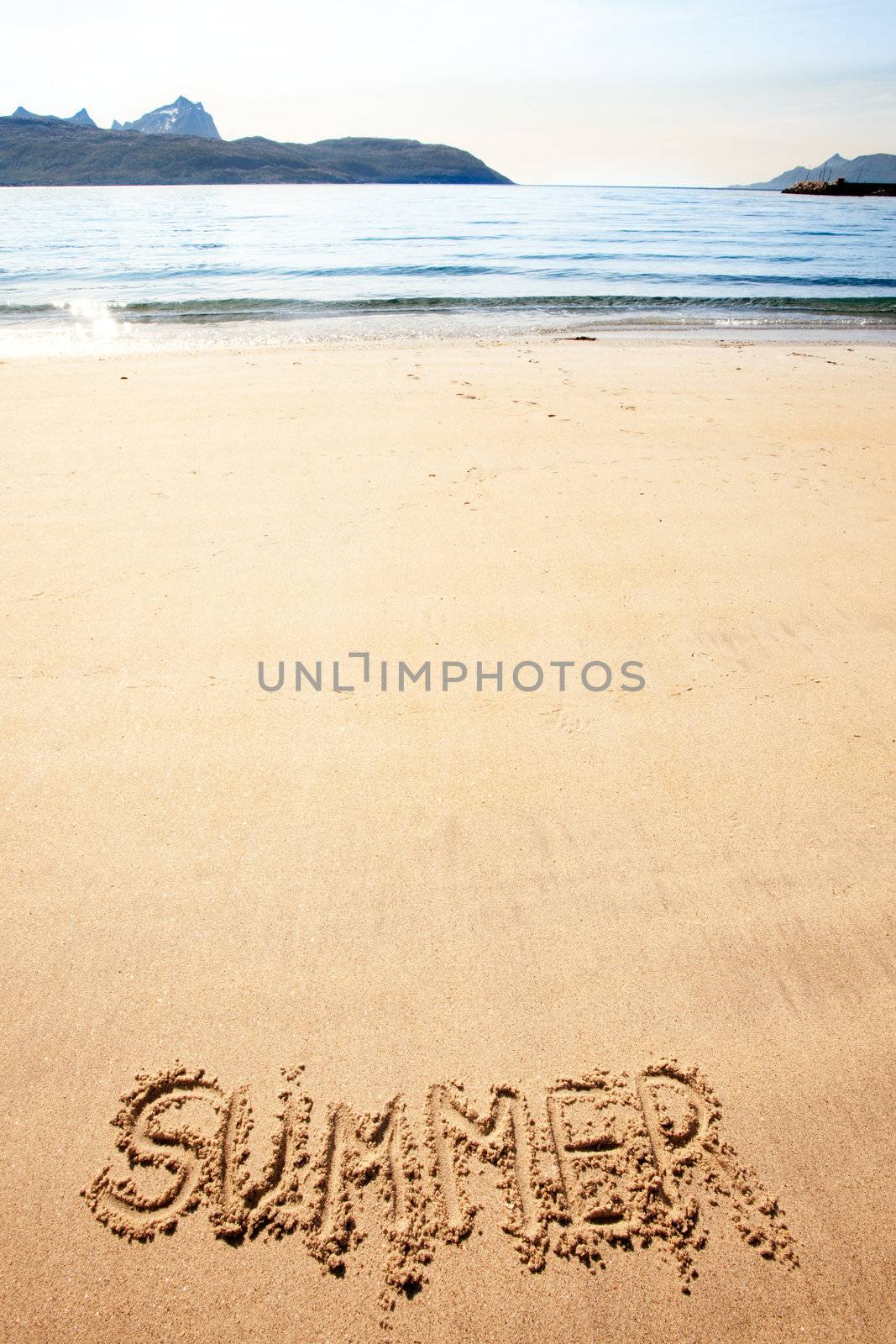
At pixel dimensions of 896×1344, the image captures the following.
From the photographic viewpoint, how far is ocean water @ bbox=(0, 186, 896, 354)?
32.2ft

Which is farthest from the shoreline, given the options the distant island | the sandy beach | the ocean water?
the distant island

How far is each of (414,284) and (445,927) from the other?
1500 centimetres

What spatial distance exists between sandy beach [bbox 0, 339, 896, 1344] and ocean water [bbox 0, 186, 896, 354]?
7.17 metres

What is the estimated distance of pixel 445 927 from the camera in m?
1.65

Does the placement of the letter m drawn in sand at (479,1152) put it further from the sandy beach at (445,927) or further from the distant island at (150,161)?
the distant island at (150,161)

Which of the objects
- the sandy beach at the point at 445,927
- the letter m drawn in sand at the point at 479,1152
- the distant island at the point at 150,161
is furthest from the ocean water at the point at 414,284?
the distant island at the point at 150,161

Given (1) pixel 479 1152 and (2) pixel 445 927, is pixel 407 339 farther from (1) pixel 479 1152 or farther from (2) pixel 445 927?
(1) pixel 479 1152

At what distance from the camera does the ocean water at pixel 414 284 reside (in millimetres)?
9805

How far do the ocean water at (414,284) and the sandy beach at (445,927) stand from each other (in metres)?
7.17

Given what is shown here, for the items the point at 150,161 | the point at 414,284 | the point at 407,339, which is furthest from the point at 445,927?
the point at 150,161

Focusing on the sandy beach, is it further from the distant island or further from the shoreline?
the distant island

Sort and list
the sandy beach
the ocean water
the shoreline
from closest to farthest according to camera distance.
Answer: the sandy beach < the shoreline < the ocean water

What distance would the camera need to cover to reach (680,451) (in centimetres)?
437

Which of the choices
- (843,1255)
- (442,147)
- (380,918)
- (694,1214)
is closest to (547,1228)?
(694,1214)
